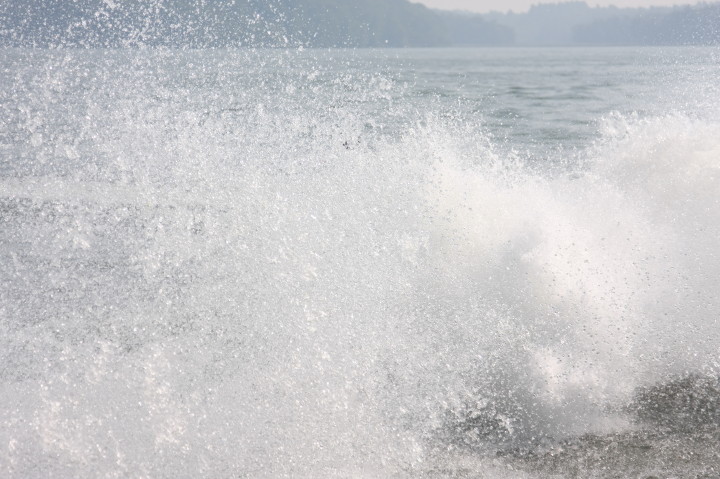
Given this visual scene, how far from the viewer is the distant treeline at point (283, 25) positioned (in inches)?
1971

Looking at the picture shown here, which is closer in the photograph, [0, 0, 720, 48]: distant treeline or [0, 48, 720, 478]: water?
[0, 48, 720, 478]: water

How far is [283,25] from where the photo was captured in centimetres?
8306

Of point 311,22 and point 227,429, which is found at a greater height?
point 311,22

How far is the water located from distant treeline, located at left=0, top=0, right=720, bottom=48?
4604 mm

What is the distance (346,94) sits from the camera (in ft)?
71.7

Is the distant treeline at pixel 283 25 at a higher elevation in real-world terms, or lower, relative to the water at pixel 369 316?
higher

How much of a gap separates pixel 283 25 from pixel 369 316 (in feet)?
270

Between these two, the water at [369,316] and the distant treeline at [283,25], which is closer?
the water at [369,316]

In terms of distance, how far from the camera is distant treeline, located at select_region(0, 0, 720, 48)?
1971 inches

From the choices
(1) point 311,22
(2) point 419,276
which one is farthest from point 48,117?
(1) point 311,22

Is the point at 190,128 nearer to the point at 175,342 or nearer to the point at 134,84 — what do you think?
the point at 175,342

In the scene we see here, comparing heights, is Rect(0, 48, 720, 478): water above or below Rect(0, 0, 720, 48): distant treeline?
below

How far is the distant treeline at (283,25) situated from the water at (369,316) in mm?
4604

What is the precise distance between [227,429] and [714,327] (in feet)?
11.4
